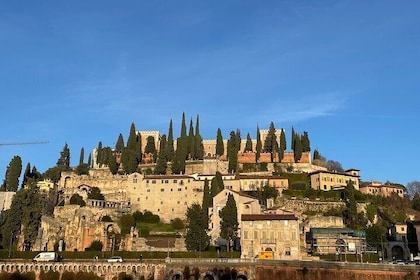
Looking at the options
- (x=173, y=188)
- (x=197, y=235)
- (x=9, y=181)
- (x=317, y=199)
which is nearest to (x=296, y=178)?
(x=317, y=199)

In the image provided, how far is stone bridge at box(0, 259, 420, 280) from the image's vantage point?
154ft

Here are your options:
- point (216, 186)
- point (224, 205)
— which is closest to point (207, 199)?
point (216, 186)

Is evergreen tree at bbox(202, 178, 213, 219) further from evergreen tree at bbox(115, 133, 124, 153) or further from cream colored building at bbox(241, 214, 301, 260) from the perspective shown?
evergreen tree at bbox(115, 133, 124, 153)

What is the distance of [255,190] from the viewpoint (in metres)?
90.4

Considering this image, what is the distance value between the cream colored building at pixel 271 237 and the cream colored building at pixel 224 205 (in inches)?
448

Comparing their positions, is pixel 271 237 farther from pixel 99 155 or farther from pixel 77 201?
pixel 99 155

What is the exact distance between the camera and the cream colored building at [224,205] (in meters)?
72.6

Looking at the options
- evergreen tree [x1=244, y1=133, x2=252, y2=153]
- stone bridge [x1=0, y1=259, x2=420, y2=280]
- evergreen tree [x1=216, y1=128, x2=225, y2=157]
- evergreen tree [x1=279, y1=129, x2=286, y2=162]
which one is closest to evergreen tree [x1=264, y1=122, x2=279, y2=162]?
evergreen tree [x1=279, y1=129, x2=286, y2=162]

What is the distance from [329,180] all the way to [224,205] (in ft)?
105

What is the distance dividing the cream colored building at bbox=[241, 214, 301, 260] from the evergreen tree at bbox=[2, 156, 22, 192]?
64963 mm

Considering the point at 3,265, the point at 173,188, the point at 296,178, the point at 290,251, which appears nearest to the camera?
the point at 3,265

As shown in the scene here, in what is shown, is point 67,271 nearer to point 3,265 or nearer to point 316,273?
point 3,265

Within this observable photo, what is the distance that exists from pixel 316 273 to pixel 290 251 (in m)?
10.9

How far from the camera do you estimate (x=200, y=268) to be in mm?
52281
